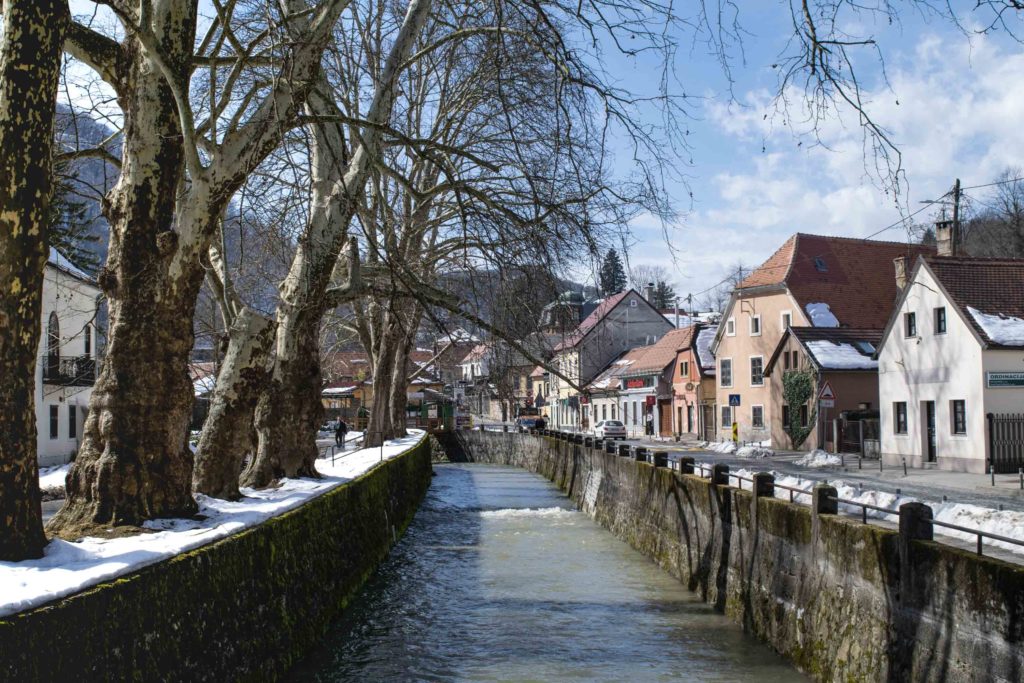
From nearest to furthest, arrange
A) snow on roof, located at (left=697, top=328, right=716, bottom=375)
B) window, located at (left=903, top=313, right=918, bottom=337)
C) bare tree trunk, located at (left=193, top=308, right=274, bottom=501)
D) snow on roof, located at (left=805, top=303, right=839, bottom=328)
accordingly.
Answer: bare tree trunk, located at (left=193, top=308, right=274, bottom=501)
window, located at (left=903, top=313, right=918, bottom=337)
snow on roof, located at (left=805, top=303, right=839, bottom=328)
snow on roof, located at (left=697, top=328, right=716, bottom=375)

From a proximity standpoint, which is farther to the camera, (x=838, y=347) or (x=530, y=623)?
(x=838, y=347)

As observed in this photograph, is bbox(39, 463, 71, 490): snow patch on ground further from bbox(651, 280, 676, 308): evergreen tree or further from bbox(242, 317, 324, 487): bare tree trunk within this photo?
bbox(651, 280, 676, 308): evergreen tree

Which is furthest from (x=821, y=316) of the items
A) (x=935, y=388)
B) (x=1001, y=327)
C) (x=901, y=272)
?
(x=1001, y=327)

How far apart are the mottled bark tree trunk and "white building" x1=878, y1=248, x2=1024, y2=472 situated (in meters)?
24.6

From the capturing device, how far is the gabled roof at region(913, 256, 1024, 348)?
96.3 feet

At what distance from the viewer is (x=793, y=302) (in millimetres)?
47188

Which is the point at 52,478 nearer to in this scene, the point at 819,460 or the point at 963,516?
the point at 963,516

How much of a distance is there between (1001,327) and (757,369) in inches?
802

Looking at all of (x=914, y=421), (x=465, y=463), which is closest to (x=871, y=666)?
(x=914, y=421)

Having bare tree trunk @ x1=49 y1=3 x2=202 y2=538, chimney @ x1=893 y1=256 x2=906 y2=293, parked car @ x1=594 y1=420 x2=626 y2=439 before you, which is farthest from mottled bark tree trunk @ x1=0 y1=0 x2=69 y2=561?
parked car @ x1=594 y1=420 x2=626 y2=439

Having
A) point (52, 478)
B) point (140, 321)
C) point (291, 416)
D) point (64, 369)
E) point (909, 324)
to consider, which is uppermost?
point (909, 324)

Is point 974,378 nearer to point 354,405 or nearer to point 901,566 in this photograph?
point 901,566

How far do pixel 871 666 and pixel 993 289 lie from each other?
1045 inches

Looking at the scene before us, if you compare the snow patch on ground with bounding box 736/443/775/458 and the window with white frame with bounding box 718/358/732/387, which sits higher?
the window with white frame with bounding box 718/358/732/387
